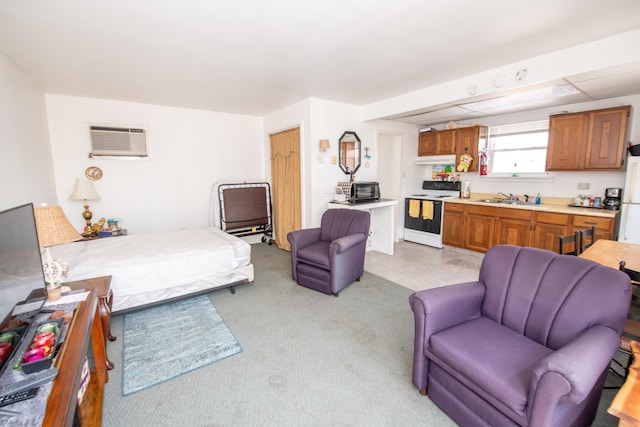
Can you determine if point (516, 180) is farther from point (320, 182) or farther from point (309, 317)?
point (309, 317)

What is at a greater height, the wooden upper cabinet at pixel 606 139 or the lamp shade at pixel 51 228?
the wooden upper cabinet at pixel 606 139

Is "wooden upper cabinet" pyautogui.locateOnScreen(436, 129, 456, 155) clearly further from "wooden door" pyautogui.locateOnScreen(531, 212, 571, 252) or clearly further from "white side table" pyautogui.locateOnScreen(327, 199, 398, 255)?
"wooden door" pyautogui.locateOnScreen(531, 212, 571, 252)

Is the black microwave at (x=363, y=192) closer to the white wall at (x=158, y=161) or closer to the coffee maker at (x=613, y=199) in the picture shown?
the white wall at (x=158, y=161)

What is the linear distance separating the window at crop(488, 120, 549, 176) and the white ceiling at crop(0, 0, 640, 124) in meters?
0.89

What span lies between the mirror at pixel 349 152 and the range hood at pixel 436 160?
1606mm

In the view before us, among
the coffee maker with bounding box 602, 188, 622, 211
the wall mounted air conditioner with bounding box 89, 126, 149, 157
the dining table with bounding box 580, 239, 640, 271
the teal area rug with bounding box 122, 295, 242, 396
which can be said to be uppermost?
the wall mounted air conditioner with bounding box 89, 126, 149, 157

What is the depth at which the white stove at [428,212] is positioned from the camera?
5039 mm

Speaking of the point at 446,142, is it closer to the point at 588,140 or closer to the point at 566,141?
the point at 566,141

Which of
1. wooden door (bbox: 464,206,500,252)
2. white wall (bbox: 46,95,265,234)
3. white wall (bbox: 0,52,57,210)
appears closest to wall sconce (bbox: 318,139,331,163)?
white wall (bbox: 46,95,265,234)

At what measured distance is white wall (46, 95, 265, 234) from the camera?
3.86 m

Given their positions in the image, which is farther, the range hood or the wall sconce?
the range hood

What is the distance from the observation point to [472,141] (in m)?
4.76

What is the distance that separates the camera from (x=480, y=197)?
498 centimetres

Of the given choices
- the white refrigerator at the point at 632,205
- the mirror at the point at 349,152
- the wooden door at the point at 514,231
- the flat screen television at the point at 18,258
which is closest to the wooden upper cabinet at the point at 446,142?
the wooden door at the point at 514,231
